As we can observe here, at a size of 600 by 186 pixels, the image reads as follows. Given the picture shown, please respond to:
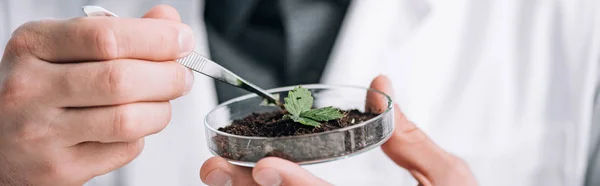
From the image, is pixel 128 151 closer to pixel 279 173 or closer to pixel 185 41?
pixel 185 41

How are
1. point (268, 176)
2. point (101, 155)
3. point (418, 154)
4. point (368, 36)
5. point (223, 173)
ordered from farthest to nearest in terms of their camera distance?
point (368, 36), point (418, 154), point (101, 155), point (223, 173), point (268, 176)

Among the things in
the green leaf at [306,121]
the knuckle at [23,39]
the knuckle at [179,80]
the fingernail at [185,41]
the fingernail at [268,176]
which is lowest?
the fingernail at [268,176]

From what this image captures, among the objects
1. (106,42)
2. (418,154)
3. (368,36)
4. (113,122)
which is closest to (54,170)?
(113,122)

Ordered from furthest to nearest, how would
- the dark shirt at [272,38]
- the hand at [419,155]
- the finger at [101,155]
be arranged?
the dark shirt at [272,38] < the hand at [419,155] < the finger at [101,155]

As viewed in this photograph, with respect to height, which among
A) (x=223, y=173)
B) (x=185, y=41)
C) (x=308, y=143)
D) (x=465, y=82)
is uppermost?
(x=185, y=41)

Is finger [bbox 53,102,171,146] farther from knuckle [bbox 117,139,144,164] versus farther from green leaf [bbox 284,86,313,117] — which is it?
green leaf [bbox 284,86,313,117]

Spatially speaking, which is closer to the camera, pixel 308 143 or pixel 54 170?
pixel 308 143

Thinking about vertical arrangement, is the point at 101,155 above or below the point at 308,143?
below

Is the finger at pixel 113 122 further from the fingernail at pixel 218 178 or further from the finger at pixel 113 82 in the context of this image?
the fingernail at pixel 218 178

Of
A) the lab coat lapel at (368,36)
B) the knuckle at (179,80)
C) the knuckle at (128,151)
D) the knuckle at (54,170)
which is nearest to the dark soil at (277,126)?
the knuckle at (179,80)
